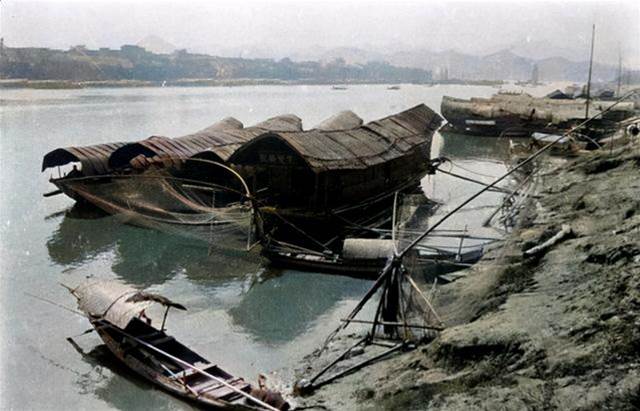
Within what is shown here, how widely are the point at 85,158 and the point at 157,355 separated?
13972mm

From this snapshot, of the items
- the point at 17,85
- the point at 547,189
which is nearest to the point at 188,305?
the point at 547,189

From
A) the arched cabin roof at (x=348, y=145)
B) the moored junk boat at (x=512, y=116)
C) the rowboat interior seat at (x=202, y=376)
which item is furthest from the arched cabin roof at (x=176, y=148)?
the moored junk boat at (x=512, y=116)

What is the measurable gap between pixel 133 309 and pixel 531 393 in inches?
286

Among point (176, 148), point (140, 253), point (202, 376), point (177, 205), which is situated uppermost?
point (176, 148)

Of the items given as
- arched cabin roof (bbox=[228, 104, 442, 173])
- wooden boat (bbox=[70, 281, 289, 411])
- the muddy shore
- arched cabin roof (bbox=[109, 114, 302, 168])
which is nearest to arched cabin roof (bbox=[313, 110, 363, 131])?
arched cabin roof (bbox=[228, 104, 442, 173])

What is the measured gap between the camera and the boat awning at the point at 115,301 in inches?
431

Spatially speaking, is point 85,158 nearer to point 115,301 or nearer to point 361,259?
point 115,301

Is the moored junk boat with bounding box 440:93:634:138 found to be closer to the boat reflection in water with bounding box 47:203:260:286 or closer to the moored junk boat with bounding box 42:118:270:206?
the moored junk boat with bounding box 42:118:270:206

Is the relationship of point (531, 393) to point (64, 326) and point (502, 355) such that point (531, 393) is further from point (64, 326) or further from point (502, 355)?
point (64, 326)

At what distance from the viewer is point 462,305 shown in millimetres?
10219

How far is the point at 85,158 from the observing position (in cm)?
2242

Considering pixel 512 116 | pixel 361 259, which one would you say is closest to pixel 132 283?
pixel 361 259

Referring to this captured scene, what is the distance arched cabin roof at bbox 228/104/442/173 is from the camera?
17.8 metres

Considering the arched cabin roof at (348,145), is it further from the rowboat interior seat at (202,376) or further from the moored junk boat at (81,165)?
the rowboat interior seat at (202,376)
